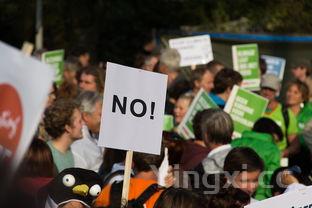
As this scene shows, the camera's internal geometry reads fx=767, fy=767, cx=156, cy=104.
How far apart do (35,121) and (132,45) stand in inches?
573

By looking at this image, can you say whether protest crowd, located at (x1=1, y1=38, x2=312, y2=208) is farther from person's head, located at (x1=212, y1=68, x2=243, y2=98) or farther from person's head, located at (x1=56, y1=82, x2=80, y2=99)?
person's head, located at (x1=56, y1=82, x2=80, y2=99)

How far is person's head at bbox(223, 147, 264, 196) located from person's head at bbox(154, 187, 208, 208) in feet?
3.00

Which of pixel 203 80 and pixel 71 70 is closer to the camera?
pixel 203 80

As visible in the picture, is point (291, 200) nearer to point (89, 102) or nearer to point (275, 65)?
point (89, 102)

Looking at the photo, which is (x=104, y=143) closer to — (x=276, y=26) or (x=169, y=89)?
(x=169, y=89)

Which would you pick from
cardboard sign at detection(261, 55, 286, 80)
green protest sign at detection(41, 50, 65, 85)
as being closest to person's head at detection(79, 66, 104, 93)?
green protest sign at detection(41, 50, 65, 85)

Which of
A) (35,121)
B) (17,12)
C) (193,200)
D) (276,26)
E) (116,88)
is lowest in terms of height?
(193,200)

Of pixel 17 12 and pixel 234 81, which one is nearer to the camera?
pixel 234 81

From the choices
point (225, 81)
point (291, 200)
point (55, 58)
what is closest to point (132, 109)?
point (291, 200)

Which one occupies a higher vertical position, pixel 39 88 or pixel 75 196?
pixel 39 88

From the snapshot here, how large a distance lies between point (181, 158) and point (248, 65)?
14.1 feet

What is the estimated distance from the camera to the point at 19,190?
1849 millimetres

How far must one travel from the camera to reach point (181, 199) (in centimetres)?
387

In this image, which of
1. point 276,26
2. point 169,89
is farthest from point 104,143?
point 276,26
